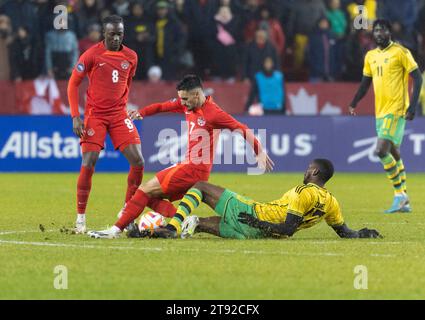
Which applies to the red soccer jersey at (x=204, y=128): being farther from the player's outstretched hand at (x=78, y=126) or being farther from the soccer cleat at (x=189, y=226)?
the player's outstretched hand at (x=78, y=126)

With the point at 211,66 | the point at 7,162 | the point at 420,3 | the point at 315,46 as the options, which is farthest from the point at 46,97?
the point at 420,3

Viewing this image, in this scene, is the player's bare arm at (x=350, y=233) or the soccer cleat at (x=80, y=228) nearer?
the player's bare arm at (x=350, y=233)

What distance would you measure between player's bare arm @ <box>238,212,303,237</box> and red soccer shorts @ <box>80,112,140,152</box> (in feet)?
6.16

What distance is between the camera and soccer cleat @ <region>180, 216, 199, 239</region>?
1094 centimetres

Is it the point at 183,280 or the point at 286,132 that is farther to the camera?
the point at 286,132

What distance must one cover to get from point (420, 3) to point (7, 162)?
9.15m

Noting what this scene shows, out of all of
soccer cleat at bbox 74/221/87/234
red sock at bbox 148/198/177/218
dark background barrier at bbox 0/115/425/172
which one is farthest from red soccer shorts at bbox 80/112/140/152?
dark background barrier at bbox 0/115/425/172

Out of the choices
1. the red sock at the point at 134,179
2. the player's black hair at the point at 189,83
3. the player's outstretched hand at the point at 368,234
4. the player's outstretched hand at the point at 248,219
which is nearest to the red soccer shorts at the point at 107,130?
the red sock at the point at 134,179

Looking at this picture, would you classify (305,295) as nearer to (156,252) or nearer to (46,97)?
(156,252)

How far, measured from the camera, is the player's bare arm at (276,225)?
1055cm

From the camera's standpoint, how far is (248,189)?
1858cm

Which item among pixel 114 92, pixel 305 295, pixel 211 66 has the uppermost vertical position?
pixel 211 66

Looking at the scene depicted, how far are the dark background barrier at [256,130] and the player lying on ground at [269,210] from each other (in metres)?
10.7

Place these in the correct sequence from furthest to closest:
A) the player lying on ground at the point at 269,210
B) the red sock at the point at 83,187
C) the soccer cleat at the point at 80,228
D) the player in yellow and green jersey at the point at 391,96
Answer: the player in yellow and green jersey at the point at 391,96 < the red sock at the point at 83,187 < the soccer cleat at the point at 80,228 < the player lying on ground at the point at 269,210
